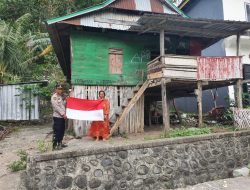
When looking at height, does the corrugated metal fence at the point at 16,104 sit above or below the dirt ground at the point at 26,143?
above

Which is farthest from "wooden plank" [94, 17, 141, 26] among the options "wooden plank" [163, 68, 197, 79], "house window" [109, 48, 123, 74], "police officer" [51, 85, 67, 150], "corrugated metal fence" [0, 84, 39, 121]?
"corrugated metal fence" [0, 84, 39, 121]

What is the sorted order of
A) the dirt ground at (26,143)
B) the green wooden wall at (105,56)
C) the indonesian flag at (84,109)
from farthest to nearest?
the green wooden wall at (105,56) → the indonesian flag at (84,109) → the dirt ground at (26,143)

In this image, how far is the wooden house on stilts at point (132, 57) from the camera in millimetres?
10922

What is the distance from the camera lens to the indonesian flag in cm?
977

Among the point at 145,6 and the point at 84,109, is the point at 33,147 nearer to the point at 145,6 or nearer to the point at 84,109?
the point at 84,109

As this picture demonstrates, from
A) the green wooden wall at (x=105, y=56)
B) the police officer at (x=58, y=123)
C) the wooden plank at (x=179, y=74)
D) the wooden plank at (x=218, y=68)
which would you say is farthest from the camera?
the green wooden wall at (x=105, y=56)

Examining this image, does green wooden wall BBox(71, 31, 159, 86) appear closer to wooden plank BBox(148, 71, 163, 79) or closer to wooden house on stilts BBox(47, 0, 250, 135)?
wooden house on stilts BBox(47, 0, 250, 135)

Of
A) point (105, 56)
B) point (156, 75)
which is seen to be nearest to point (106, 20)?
point (105, 56)

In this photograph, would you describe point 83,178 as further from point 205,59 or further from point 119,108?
point 205,59

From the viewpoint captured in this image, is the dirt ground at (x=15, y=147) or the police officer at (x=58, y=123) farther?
the police officer at (x=58, y=123)

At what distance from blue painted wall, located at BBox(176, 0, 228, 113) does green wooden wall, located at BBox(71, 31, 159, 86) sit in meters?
3.88

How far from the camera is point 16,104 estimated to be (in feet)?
49.4

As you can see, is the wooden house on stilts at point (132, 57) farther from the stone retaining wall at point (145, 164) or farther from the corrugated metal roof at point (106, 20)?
the stone retaining wall at point (145, 164)

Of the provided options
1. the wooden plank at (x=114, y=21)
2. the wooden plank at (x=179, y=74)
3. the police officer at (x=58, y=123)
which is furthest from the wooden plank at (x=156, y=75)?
the police officer at (x=58, y=123)
